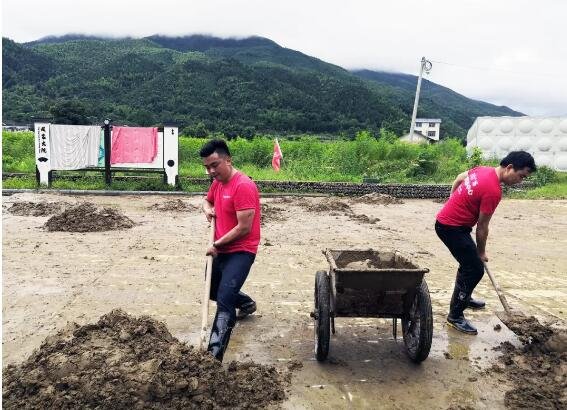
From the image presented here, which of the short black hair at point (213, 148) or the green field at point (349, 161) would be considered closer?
the short black hair at point (213, 148)

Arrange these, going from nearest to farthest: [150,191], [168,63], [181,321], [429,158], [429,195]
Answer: [181,321], [150,191], [429,195], [429,158], [168,63]

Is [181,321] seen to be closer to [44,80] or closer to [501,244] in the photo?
[501,244]

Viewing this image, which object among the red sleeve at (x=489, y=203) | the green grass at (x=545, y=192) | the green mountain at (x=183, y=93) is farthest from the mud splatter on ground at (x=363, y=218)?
the green mountain at (x=183, y=93)

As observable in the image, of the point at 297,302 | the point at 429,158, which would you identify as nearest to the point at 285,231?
the point at 297,302

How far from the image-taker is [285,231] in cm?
939

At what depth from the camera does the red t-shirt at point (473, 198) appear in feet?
13.4

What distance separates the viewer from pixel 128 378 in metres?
2.93

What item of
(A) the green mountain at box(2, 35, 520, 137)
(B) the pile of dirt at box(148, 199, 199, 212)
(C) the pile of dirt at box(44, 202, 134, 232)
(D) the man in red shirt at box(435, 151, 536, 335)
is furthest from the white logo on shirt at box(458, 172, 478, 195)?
(A) the green mountain at box(2, 35, 520, 137)

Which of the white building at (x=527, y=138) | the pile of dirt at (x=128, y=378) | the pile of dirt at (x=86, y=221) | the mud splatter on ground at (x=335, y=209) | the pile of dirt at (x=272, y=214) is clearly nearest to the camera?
the pile of dirt at (x=128, y=378)

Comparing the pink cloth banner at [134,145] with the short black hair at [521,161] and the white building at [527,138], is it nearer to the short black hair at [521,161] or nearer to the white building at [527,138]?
the short black hair at [521,161]

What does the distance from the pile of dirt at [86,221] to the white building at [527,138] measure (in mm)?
19186

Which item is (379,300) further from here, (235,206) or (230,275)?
(235,206)

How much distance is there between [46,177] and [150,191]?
3497 millimetres

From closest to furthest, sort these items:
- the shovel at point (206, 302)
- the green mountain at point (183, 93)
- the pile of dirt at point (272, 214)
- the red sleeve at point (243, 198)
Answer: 1. the shovel at point (206, 302)
2. the red sleeve at point (243, 198)
3. the pile of dirt at point (272, 214)
4. the green mountain at point (183, 93)
